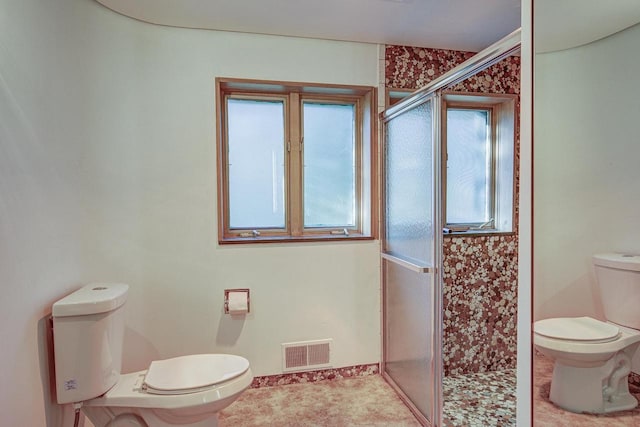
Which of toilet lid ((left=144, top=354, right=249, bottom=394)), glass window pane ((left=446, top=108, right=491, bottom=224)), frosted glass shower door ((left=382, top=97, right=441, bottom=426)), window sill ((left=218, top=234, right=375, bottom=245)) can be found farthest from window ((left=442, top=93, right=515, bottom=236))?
toilet lid ((left=144, top=354, right=249, bottom=394))

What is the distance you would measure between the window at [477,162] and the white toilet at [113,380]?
1.68 m

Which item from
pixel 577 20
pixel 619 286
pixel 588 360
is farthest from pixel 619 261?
pixel 577 20

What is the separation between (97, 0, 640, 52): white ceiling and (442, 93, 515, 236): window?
407mm

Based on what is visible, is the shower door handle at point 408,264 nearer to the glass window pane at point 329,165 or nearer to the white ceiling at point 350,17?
the glass window pane at point 329,165

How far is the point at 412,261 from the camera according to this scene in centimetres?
214

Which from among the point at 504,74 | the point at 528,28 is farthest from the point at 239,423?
the point at 504,74

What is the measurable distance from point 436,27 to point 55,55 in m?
2.00

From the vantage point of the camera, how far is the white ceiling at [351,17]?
78.7 inches

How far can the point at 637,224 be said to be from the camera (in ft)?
3.64

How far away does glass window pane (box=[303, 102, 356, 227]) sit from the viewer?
262cm

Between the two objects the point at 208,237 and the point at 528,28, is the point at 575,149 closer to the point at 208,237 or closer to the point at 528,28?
the point at 528,28

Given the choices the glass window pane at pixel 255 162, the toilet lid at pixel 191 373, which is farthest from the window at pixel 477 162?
the toilet lid at pixel 191 373

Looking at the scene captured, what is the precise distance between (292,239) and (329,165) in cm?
59

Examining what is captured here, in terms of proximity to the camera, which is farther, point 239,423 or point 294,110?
point 294,110
